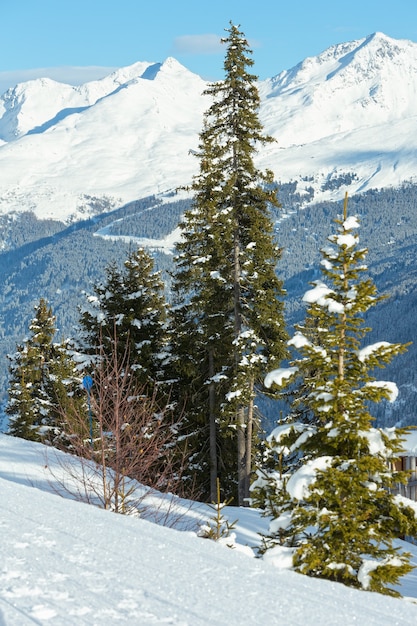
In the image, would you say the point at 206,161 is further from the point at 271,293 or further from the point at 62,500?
the point at 62,500

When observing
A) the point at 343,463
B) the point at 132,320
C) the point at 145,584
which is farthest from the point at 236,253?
the point at 145,584

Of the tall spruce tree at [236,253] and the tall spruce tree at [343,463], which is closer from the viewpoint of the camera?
the tall spruce tree at [343,463]

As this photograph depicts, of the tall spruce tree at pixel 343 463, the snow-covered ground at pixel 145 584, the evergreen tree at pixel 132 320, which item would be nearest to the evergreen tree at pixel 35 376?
the evergreen tree at pixel 132 320

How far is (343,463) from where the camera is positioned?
10.1 m

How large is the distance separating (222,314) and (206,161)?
16.0 ft

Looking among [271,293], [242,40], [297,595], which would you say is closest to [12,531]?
[297,595]

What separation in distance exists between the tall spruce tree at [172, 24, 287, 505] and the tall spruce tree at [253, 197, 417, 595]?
11476 millimetres

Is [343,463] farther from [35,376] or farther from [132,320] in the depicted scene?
[35,376]

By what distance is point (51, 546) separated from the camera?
7.62 metres

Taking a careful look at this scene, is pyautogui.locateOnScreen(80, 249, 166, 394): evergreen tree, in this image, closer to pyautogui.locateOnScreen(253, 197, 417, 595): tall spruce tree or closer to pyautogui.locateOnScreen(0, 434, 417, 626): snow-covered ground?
pyautogui.locateOnScreen(253, 197, 417, 595): tall spruce tree

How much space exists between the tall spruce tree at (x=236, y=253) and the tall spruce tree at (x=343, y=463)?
11.5 m

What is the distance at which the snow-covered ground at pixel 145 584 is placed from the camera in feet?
18.8

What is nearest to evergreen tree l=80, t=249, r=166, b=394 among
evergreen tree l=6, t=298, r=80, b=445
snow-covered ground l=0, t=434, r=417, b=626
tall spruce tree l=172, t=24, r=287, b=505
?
tall spruce tree l=172, t=24, r=287, b=505

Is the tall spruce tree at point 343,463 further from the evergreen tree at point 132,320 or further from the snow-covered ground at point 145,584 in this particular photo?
the evergreen tree at point 132,320
